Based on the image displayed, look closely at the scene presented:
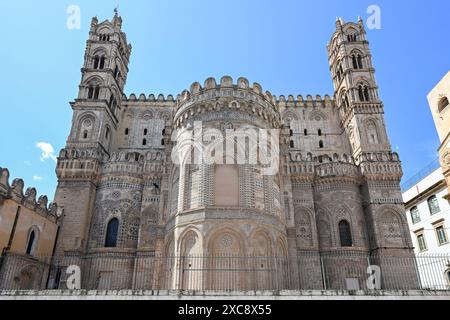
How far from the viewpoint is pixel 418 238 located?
29.5 meters

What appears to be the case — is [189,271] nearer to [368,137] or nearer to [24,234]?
[24,234]

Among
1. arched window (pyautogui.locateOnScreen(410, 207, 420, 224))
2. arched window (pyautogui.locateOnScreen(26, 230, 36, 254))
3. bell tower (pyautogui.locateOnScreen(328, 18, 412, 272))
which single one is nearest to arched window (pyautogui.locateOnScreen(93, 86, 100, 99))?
arched window (pyautogui.locateOnScreen(26, 230, 36, 254))

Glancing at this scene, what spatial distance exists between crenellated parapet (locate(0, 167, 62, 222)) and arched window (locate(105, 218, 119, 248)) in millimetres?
3252

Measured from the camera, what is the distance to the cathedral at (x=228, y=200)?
16.7 m

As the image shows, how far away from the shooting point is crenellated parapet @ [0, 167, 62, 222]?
16.5 metres

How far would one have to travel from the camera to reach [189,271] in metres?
15.8

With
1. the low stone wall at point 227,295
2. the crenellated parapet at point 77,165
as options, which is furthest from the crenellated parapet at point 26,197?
the low stone wall at point 227,295

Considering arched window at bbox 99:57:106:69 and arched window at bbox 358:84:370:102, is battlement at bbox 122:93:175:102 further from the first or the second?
arched window at bbox 358:84:370:102

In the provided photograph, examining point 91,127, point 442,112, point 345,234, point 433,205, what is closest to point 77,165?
point 91,127

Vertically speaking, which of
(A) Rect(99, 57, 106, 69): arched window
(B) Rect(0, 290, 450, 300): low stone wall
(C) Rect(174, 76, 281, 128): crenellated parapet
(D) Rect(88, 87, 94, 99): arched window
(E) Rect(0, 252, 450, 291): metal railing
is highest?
(A) Rect(99, 57, 106, 69): arched window

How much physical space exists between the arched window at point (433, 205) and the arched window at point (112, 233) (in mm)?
25729

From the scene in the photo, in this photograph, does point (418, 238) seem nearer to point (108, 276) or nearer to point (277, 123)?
point (277, 123)
